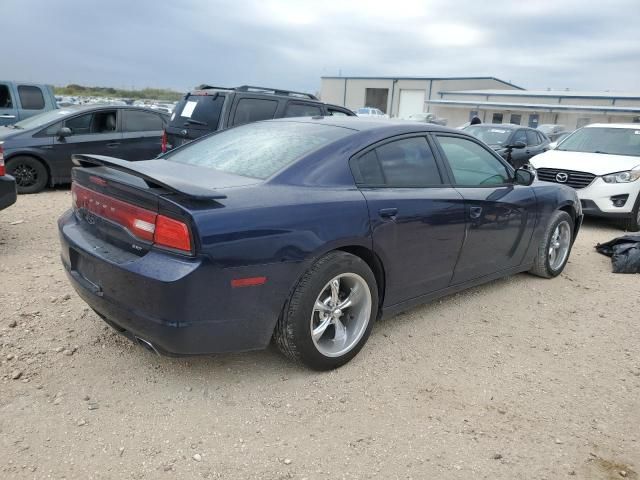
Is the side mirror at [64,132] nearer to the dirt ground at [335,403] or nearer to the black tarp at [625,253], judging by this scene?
the dirt ground at [335,403]

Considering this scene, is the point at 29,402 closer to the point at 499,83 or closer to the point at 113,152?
the point at 113,152

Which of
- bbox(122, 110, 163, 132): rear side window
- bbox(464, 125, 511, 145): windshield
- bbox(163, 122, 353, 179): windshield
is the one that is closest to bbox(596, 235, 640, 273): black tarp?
bbox(163, 122, 353, 179): windshield

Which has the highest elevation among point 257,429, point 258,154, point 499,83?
point 499,83

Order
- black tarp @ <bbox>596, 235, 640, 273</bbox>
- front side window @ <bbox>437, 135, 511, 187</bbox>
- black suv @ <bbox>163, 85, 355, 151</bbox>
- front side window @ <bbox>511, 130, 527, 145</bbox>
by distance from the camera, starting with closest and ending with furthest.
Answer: front side window @ <bbox>437, 135, 511, 187</bbox>
black tarp @ <bbox>596, 235, 640, 273</bbox>
black suv @ <bbox>163, 85, 355, 151</bbox>
front side window @ <bbox>511, 130, 527, 145</bbox>

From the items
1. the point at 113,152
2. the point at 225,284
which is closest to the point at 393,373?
the point at 225,284

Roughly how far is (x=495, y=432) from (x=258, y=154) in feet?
7.11

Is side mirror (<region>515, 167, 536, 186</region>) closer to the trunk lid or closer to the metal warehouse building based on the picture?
the trunk lid

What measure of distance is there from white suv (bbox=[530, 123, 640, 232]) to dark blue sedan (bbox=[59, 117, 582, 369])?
4.14 meters

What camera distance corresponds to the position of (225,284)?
8.52ft

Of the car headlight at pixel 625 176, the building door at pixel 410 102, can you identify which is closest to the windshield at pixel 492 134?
the car headlight at pixel 625 176

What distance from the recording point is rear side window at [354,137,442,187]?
338 centimetres

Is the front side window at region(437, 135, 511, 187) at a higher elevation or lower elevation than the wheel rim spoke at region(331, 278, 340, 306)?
higher

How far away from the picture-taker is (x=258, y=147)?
3537mm

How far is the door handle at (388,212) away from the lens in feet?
10.7
